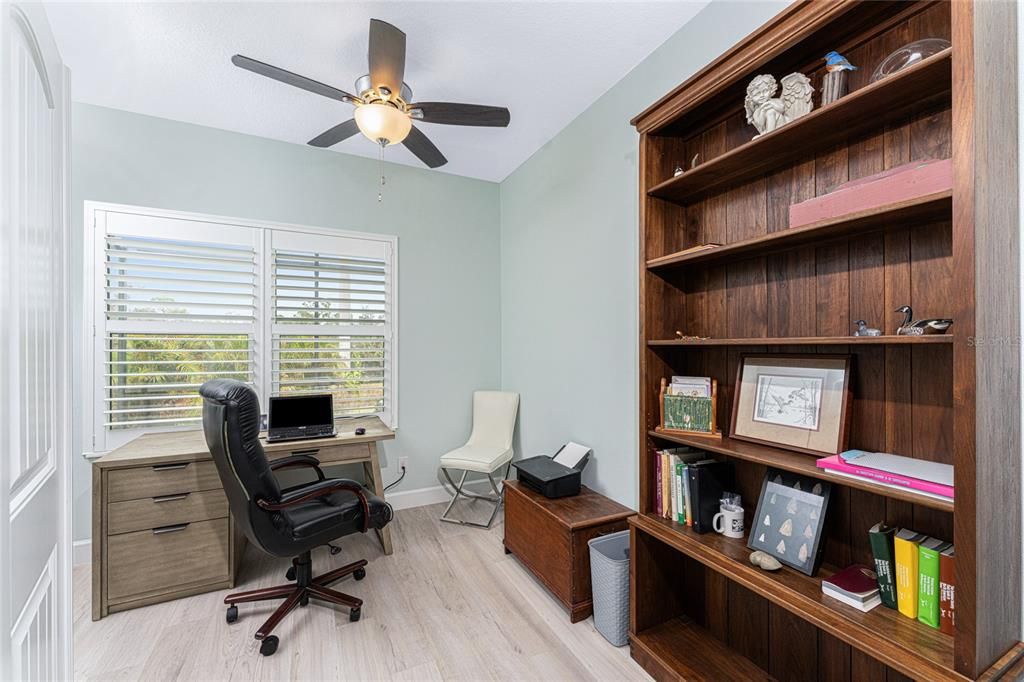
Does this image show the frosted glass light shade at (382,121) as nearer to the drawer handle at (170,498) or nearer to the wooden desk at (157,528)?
the wooden desk at (157,528)

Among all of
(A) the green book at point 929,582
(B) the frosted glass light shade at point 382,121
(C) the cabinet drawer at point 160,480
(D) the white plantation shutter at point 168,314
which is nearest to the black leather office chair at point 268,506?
(C) the cabinet drawer at point 160,480

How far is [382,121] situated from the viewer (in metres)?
1.99

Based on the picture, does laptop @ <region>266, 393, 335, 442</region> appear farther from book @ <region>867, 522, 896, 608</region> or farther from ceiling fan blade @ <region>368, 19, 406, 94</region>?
book @ <region>867, 522, 896, 608</region>

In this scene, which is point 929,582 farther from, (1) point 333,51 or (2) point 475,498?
(1) point 333,51

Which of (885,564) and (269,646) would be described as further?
(269,646)

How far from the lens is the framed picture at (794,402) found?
4.63 ft

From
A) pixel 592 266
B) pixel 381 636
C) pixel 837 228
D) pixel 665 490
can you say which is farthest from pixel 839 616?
pixel 592 266

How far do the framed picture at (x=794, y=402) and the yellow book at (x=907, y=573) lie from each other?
0.28 m

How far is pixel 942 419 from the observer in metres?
1.22

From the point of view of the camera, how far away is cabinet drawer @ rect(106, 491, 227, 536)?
2.14 metres

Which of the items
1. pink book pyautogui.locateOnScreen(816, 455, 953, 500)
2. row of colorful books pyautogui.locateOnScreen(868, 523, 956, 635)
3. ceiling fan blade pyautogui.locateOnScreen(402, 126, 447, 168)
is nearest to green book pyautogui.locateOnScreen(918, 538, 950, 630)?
row of colorful books pyautogui.locateOnScreen(868, 523, 956, 635)

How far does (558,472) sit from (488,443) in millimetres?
1148

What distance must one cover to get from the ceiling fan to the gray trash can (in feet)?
7.04

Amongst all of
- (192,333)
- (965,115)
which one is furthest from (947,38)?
(192,333)
